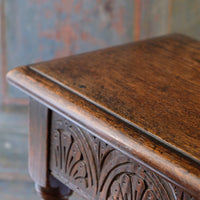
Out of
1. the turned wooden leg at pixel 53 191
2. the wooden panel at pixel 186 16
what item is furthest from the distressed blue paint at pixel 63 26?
the turned wooden leg at pixel 53 191

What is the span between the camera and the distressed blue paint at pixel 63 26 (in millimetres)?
2096

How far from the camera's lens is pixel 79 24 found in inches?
84.1

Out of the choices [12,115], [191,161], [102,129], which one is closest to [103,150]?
[102,129]

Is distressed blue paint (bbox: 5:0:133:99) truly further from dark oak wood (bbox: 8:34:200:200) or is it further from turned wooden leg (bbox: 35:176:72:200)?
turned wooden leg (bbox: 35:176:72:200)

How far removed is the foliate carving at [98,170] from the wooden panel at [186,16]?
131 centimetres

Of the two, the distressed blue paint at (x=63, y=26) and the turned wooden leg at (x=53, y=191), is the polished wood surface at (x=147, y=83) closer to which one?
the turned wooden leg at (x=53, y=191)

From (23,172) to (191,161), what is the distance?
5.97 feet

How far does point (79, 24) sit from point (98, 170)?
1391mm

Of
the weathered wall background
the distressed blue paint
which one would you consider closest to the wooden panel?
the weathered wall background

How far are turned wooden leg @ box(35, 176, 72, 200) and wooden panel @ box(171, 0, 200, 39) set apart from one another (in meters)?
1.23

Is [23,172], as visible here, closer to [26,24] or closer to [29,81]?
[26,24]

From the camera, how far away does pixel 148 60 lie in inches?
39.1

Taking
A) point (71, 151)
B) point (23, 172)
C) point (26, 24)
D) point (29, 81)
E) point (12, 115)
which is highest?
point (29, 81)

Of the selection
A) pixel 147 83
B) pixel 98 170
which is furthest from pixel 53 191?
pixel 147 83
